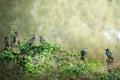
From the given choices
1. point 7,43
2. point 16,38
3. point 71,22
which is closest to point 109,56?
point 71,22

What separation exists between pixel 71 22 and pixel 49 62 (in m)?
1.67

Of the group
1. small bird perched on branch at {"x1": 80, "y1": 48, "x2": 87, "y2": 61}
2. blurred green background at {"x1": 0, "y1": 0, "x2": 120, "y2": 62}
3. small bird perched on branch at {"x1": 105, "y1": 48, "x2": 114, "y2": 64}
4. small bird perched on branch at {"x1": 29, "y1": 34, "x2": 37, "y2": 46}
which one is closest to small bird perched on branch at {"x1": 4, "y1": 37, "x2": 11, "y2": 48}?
small bird perched on branch at {"x1": 29, "y1": 34, "x2": 37, "y2": 46}

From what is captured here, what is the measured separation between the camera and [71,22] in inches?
457

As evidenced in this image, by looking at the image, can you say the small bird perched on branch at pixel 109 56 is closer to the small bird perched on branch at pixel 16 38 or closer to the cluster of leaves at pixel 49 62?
the cluster of leaves at pixel 49 62

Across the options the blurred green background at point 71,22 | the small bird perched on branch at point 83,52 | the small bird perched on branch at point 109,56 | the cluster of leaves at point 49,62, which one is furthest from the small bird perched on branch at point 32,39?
the small bird perched on branch at point 109,56

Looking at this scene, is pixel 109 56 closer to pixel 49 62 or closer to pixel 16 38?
pixel 49 62

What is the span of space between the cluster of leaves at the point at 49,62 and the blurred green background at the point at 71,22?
770 mm

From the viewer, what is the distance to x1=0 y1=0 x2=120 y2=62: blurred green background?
1141 centimetres

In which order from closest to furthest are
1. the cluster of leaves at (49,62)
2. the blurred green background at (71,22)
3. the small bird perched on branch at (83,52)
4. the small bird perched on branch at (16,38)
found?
the cluster of leaves at (49,62)
the small bird perched on branch at (83,52)
the small bird perched on branch at (16,38)
the blurred green background at (71,22)

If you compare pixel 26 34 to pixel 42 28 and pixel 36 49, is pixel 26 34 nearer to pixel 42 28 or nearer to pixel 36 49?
pixel 42 28

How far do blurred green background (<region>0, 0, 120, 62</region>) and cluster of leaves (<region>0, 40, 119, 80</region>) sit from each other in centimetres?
77

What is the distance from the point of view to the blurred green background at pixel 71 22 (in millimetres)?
11414

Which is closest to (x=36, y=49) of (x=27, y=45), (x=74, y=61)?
(x=27, y=45)

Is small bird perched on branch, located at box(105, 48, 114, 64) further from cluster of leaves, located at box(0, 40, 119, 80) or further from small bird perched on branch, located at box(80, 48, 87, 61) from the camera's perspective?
small bird perched on branch, located at box(80, 48, 87, 61)
